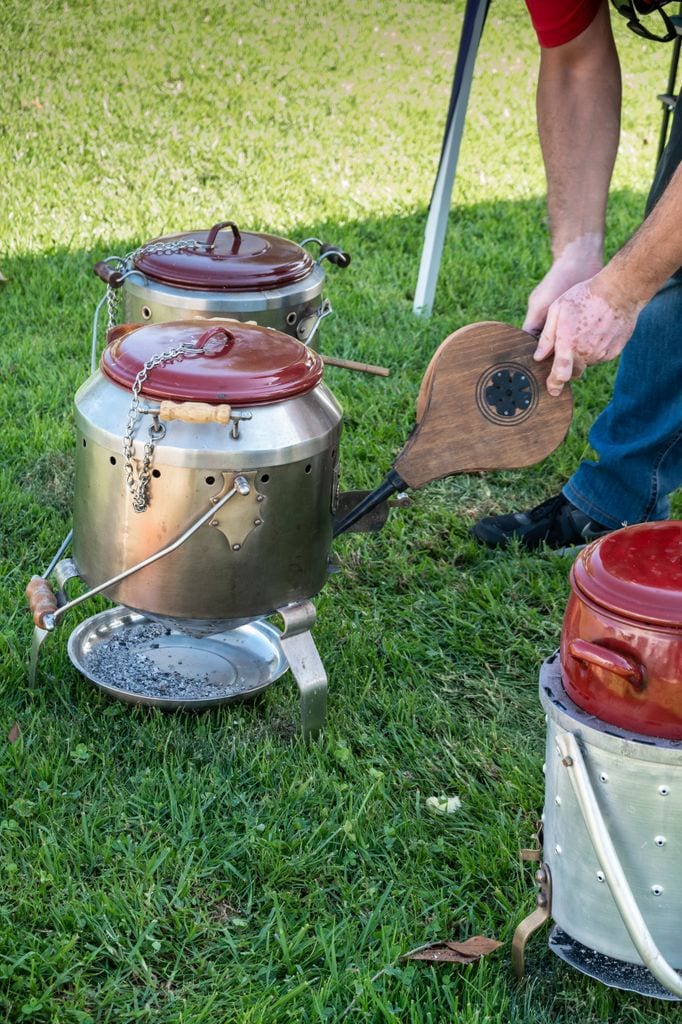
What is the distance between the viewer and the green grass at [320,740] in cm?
199

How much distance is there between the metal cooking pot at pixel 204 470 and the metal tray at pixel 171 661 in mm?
264

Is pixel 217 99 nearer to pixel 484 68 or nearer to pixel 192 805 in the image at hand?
pixel 484 68

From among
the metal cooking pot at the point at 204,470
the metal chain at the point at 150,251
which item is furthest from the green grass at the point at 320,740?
the metal chain at the point at 150,251

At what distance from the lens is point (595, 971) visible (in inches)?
75.4

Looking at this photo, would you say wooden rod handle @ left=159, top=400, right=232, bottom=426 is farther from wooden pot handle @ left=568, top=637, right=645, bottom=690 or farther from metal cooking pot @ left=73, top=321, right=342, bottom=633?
wooden pot handle @ left=568, top=637, right=645, bottom=690

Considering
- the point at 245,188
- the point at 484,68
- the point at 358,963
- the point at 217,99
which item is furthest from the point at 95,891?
the point at 484,68

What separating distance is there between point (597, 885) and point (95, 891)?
90cm

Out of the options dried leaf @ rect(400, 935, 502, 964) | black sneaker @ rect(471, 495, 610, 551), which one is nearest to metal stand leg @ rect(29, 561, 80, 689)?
dried leaf @ rect(400, 935, 502, 964)

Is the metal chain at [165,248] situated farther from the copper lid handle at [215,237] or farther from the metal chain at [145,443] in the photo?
the metal chain at [145,443]

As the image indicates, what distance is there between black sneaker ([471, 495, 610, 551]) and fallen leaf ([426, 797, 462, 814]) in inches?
46.4

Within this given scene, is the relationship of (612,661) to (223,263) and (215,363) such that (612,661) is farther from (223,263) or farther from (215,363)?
(223,263)

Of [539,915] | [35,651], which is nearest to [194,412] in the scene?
[35,651]

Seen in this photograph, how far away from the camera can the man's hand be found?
95.5 inches

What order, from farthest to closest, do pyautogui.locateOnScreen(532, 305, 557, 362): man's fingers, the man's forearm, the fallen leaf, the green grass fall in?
the man's forearm
pyautogui.locateOnScreen(532, 305, 557, 362): man's fingers
the fallen leaf
the green grass
